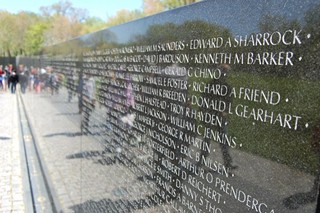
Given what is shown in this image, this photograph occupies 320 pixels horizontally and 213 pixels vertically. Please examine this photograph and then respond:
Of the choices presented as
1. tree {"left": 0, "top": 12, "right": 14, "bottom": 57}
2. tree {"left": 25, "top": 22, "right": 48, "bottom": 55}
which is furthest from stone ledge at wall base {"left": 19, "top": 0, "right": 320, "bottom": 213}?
tree {"left": 25, "top": 22, "right": 48, "bottom": 55}

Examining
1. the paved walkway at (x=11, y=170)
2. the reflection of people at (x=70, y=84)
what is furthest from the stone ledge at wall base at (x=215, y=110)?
the paved walkway at (x=11, y=170)

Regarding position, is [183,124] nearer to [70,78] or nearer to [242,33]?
[242,33]

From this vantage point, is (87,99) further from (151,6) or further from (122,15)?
(122,15)

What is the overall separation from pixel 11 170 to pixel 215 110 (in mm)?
6607

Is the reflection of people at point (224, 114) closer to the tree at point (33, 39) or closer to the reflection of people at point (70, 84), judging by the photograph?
the reflection of people at point (70, 84)

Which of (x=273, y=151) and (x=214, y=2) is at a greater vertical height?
(x=214, y=2)

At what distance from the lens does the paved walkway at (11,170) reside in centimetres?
565

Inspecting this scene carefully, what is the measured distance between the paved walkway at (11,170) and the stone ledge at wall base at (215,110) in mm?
2583

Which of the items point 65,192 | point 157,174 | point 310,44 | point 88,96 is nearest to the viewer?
point 310,44

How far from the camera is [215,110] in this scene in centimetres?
188

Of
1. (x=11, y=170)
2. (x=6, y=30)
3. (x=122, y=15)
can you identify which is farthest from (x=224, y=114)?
(x=6, y=30)

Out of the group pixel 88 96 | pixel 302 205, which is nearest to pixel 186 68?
pixel 302 205

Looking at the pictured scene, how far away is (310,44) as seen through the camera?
1327 mm

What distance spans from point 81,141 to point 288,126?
3983 millimetres
